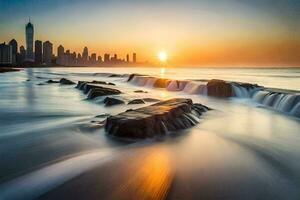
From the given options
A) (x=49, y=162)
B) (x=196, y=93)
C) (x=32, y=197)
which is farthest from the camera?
(x=196, y=93)

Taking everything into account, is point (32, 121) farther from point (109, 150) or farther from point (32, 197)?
point (32, 197)

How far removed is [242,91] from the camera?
21.0m

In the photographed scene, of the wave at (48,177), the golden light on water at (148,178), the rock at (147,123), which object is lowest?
the wave at (48,177)

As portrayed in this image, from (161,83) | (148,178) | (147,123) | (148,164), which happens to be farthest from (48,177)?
(161,83)

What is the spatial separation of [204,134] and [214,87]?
45.5 ft

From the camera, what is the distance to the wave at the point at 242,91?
14.3 m

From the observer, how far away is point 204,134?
8.27 meters

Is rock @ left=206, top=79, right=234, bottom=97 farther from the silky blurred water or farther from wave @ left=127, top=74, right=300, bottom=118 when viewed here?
the silky blurred water

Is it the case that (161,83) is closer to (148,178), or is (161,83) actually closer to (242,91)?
(242,91)

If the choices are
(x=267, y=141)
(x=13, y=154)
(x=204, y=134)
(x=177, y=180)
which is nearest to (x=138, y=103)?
(x=204, y=134)

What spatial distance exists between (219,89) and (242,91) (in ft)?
5.29

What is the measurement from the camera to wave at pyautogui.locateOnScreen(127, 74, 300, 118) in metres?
14.3

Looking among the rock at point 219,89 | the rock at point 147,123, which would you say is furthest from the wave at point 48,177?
the rock at point 219,89

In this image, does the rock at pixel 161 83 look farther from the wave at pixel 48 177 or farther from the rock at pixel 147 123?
the wave at pixel 48 177
